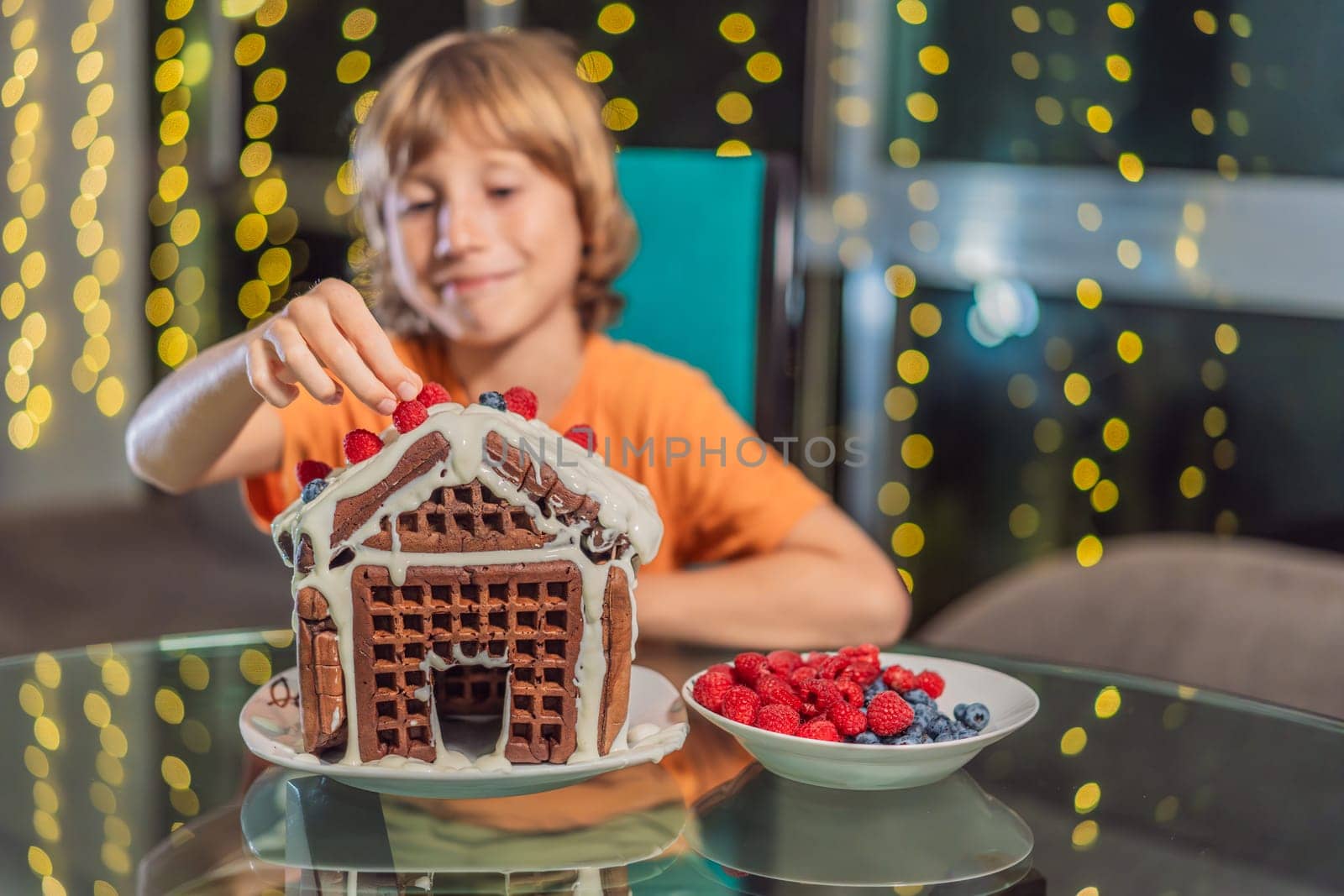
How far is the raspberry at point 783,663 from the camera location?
930mm

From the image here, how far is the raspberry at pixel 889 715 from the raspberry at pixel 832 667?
0.26 ft

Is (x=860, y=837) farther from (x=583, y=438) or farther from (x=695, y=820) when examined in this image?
(x=583, y=438)

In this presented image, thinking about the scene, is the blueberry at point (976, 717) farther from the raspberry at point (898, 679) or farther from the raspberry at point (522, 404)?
the raspberry at point (522, 404)

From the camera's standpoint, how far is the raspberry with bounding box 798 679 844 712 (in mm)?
860

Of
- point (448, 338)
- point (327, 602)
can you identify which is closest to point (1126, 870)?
point (327, 602)

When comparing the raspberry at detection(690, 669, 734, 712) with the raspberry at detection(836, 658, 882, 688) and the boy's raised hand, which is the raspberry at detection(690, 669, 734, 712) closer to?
the raspberry at detection(836, 658, 882, 688)

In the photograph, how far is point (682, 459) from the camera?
168 cm

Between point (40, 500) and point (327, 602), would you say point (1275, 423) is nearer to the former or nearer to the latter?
point (327, 602)

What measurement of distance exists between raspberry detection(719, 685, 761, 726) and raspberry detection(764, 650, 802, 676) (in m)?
0.05

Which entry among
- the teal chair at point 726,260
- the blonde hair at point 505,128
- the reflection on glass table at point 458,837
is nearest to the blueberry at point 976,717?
the reflection on glass table at point 458,837

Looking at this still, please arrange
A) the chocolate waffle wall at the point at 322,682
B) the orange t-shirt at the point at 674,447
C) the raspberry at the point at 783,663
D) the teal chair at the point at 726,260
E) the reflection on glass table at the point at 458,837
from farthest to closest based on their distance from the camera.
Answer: the teal chair at the point at 726,260
the orange t-shirt at the point at 674,447
the raspberry at the point at 783,663
the chocolate waffle wall at the point at 322,682
the reflection on glass table at the point at 458,837

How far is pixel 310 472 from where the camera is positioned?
901 mm

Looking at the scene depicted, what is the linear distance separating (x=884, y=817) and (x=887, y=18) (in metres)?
2.29

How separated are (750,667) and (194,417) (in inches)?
24.6
